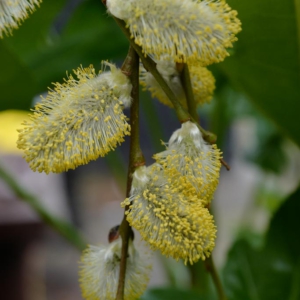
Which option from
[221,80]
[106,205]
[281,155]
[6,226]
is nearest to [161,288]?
[221,80]

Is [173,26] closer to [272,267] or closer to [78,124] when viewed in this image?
[78,124]

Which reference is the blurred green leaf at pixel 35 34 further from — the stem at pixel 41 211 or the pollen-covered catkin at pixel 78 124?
the pollen-covered catkin at pixel 78 124

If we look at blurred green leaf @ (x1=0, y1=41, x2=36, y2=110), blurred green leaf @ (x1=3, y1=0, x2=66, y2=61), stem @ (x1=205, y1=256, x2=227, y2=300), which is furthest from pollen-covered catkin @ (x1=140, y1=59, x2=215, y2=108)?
blurred green leaf @ (x1=3, y1=0, x2=66, y2=61)

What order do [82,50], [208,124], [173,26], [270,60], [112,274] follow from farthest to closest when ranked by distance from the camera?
[208,124] → [82,50] → [270,60] → [112,274] → [173,26]

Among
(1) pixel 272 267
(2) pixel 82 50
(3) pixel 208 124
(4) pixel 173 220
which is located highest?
(2) pixel 82 50

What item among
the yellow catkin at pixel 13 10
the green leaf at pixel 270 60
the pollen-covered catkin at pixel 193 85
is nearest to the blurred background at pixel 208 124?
the green leaf at pixel 270 60

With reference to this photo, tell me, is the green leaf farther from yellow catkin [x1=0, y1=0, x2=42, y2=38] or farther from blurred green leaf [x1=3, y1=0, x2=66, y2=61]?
blurred green leaf [x1=3, y1=0, x2=66, y2=61]

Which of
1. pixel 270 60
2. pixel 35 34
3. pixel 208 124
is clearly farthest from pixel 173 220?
pixel 208 124
